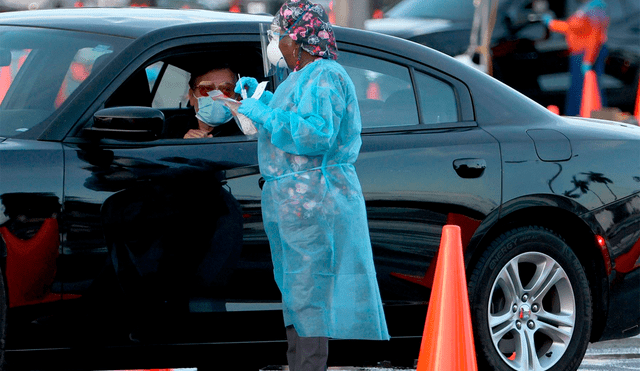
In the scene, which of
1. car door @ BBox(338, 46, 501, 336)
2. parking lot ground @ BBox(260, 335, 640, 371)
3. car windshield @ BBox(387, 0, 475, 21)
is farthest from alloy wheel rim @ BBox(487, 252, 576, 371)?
car windshield @ BBox(387, 0, 475, 21)

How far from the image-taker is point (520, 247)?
455 cm

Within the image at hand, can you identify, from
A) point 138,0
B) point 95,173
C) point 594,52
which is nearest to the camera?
point 95,173

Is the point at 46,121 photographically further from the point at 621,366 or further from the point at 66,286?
the point at 621,366

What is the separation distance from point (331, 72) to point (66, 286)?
125 centimetres

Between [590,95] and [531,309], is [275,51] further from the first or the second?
[590,95]

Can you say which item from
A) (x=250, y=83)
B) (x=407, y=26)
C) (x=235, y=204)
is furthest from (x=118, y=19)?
(x=407, y=26)

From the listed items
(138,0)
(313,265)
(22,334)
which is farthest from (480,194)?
(138,0)

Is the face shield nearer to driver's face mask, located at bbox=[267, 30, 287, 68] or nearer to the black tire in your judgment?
driver's face mask, located at bbox=[267, 30, 287, 68]

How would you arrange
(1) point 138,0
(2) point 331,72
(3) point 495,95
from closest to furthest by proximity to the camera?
(2) point 331,72 < (3) point 495,95 < (1) point 138,0

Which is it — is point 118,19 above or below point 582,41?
below

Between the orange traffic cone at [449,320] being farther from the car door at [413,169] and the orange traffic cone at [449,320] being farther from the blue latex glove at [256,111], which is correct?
the blue latex glove at [256,111]

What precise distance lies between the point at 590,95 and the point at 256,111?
9369 millimetres

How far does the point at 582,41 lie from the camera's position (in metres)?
13.2

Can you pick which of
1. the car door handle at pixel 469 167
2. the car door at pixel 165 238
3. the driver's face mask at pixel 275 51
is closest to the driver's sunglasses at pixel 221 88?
the car door at pixel 165 238
